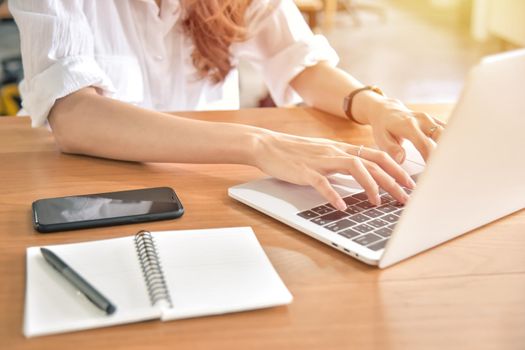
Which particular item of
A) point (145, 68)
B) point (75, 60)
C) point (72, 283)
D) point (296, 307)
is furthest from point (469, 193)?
point (145, 68)

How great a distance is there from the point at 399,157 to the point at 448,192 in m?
0.34

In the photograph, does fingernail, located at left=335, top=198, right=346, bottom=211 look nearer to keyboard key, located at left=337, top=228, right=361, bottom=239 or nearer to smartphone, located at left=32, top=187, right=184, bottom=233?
keyboard key, located at left=337, top=228, right=361, bottom=239

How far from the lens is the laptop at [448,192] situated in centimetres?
62

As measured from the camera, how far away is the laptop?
62 cm

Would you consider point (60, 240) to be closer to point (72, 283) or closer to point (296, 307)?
point (72, 283)

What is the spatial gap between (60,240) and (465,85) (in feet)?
1.47

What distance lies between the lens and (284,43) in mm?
1470

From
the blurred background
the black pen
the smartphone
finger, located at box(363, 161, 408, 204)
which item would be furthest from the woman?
the blurred background

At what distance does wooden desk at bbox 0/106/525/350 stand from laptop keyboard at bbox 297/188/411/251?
30 mm

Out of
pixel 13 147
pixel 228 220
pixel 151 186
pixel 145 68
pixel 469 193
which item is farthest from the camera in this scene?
pixel 145 68

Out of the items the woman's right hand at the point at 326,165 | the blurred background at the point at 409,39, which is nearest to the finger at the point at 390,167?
the woman's right hand at the point at 326,165

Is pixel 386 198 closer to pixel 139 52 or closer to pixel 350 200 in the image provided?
pixel 350 200

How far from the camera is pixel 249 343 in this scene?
23.3 inches

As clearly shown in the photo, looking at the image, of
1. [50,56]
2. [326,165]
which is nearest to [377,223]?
[326,165]
